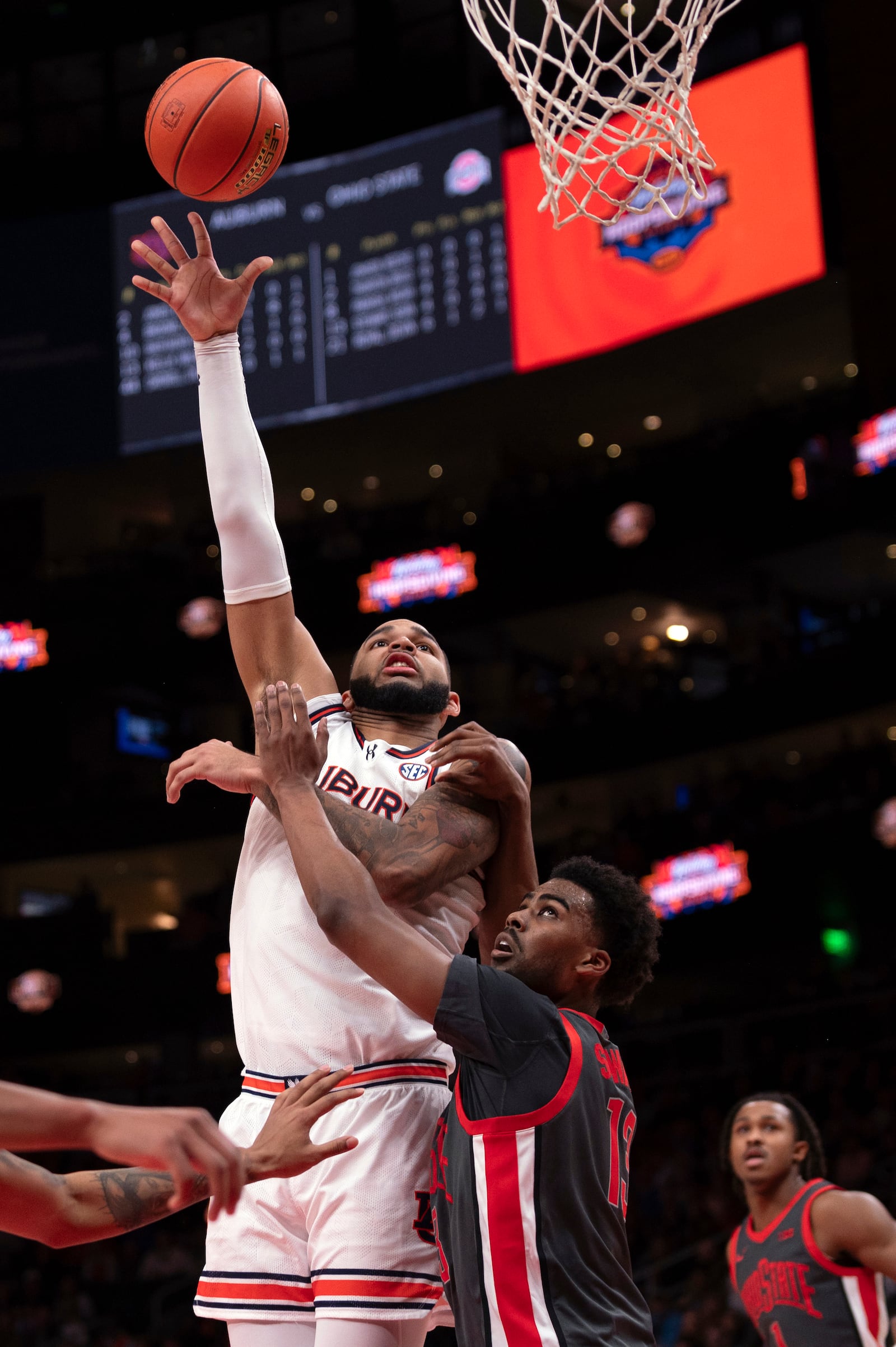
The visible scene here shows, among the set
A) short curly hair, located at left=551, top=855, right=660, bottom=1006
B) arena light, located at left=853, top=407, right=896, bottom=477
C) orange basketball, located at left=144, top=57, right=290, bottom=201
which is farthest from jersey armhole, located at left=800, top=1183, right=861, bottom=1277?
arena light, located at left=853, top=407, right=896, bottom=477

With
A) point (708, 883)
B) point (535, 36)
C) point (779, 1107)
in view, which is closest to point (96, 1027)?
point (708, 883)

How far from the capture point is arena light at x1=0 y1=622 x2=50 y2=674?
2117 centimetres

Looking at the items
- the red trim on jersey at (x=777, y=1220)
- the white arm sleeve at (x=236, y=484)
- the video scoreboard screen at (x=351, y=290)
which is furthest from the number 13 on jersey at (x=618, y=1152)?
the video scoreboard screen at (x=351, y=290)

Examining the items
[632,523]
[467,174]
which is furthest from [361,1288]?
[632,523]

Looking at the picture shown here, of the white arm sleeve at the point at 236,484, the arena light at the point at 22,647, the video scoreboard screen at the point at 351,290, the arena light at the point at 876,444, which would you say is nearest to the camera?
the white arm sleeve at the point at 236,484

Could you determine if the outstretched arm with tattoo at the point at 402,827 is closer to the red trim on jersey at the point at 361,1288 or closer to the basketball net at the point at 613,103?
the red trim on jersey at the point at 361,1288

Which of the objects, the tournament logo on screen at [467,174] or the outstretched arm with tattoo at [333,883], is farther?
the tournament logo on screen at [467,174]

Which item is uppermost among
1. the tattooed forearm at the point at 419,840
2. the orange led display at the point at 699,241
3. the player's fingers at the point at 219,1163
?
the orange led display at the point at 699,241

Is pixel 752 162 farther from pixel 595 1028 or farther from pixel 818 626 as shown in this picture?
pixel 595 1028

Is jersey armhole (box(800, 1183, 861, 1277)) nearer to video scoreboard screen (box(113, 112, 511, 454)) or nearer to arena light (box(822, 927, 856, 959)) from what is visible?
arena light (box(822, 927, 856, 959))

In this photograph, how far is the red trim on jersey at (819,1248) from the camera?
5266 millimetres

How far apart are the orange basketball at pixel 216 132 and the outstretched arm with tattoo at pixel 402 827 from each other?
5.55 ft

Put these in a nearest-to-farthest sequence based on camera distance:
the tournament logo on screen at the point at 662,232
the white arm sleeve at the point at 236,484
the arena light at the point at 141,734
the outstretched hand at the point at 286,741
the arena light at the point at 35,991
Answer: the outstretched hand at the point at 286,741 < the white arm sleeve at the point at 236,484 < the tournament logo on screen at the point at 662,232 < the arena light at the point at 35,991 < the arena light at the point at 141,734

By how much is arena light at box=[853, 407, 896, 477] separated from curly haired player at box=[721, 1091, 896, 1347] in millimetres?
12367
